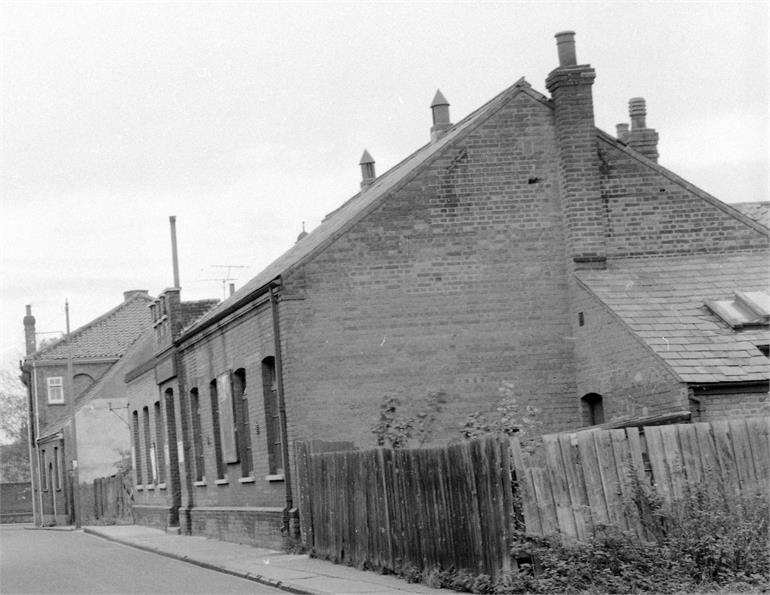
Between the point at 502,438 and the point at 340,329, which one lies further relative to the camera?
the point at 340,329

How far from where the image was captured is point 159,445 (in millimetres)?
35031

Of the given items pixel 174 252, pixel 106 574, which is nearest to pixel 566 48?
pixel 106 574

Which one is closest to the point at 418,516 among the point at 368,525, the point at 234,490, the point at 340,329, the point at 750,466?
the point at 368,525

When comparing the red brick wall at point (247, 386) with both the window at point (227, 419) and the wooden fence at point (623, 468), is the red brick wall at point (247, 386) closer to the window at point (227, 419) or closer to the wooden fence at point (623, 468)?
the window at point (227, 419)

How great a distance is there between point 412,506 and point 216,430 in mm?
12544

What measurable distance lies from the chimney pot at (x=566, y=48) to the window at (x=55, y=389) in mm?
43832

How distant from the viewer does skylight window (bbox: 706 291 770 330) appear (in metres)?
17.9

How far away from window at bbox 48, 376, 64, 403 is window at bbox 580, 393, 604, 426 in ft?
144

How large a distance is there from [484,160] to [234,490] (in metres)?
9.29

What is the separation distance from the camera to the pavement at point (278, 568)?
14.8 m

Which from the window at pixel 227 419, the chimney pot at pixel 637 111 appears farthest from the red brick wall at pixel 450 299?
the chimney pot at pixel 637 111

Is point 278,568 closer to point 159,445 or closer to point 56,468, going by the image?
point 159,445

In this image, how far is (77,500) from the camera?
4647cm

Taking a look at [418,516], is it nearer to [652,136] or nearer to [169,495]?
[652,136]
